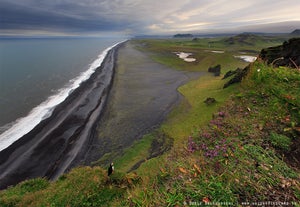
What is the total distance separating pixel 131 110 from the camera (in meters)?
24.3

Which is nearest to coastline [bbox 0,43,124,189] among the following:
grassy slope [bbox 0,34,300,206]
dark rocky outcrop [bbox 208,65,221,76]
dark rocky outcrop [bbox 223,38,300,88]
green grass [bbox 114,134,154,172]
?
green grass [bbox 114,134,154,172]

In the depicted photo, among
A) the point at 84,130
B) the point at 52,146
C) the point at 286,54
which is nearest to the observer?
the point at 286,54

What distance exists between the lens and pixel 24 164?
50.4 ft

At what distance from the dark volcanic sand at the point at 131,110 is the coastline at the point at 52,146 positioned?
1775mm

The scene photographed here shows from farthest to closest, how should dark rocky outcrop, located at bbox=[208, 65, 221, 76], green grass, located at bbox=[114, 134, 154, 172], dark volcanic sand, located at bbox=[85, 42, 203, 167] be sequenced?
1. dark rocky outcrop, located at bbox=[208, 65, 221, 76]
2. dark volcanic sand, located at bbox=[85, 42, 203, 167]
3. green grass, located at bbox=[114, 134, 154, 172]

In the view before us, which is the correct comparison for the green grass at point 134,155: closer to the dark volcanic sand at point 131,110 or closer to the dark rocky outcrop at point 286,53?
the dark volcanic sand at point 131,110

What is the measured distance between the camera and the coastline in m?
14.4

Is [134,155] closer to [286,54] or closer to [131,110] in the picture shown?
[131,110]

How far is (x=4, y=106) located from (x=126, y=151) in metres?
25.5

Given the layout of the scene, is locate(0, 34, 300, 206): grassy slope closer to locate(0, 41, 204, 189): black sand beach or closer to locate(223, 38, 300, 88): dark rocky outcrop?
locate(0, 41, 204, 189): black sand beach

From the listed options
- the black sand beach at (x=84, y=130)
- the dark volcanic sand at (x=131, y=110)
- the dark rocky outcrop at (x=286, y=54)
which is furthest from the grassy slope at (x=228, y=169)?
the dark rocky outcrop at (x=286, y=54)

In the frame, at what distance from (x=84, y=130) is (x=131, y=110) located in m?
7.19

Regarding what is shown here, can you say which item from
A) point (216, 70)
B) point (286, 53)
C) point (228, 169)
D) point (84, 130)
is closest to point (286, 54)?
point (286, 53)

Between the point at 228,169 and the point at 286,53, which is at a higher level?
A: the point at 286,53
